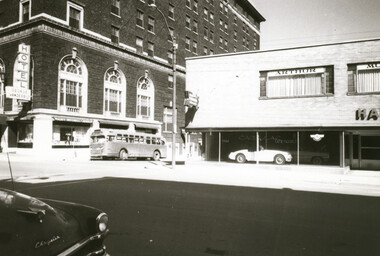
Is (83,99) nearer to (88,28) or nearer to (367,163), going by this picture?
(88,28)

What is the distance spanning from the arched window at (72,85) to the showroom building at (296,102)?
14.3 m

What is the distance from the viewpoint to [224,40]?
57.9 m

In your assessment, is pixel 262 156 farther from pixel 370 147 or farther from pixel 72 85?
pixel 72 85

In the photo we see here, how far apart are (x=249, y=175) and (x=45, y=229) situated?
14.7 metres

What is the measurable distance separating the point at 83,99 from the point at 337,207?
94.5ft

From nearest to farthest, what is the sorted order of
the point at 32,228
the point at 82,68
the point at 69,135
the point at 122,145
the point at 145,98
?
the point at 32,228 < the point at 122,145 < the point at 69,135 < the point at 82,68 < the point at 145,98

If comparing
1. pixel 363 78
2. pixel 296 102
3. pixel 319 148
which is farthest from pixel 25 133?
pixel 363 78

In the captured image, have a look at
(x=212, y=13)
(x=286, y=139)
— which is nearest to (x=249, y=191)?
(x=286, y=139)

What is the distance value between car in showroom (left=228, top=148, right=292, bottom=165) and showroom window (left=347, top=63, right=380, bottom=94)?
17.4ft

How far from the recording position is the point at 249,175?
1675 centimetres

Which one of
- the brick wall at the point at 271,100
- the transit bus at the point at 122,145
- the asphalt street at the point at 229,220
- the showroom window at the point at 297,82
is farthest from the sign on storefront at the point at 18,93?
the showroom window at the point at 297,82

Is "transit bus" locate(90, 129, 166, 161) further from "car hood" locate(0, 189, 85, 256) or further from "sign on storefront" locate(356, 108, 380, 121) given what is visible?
"car hood" locate(0, 189, 85, 256)

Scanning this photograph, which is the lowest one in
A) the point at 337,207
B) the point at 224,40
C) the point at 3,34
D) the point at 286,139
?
the point at 337,207

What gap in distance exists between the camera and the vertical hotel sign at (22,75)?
28.1m
